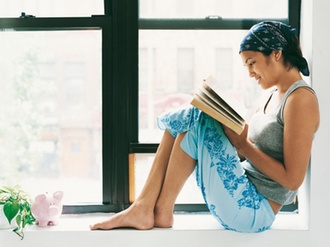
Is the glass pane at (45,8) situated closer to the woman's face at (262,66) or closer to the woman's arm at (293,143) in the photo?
the woman's face at (262,66)

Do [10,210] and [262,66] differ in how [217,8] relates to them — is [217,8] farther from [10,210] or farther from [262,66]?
[10,210]

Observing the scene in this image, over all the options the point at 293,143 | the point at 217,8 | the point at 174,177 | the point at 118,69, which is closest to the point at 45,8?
the point at 118,69

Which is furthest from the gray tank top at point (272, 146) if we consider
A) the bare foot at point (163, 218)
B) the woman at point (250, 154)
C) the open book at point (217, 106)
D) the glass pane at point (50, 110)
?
the glass pane at point (50, 110)

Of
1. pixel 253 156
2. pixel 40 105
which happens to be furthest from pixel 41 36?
pixel 253 156

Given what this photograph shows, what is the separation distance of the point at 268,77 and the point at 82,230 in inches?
35.9

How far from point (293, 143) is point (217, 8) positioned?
77 cm

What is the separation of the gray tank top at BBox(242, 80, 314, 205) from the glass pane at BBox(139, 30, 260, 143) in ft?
1.19

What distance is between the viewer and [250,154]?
84.5 inches

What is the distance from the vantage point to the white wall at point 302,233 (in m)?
2.24

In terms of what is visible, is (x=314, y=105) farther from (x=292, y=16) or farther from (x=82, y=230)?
(x=82, y=230)

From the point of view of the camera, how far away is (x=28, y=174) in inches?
101

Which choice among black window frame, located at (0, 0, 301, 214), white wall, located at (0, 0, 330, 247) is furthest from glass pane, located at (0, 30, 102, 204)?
white wall, located at (0, 0, 330, 247)

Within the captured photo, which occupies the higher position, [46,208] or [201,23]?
[201,23]

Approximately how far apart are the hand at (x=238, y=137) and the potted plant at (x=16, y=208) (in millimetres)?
821
